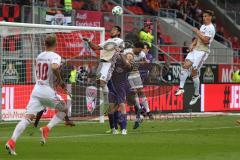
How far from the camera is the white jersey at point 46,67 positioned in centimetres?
1481

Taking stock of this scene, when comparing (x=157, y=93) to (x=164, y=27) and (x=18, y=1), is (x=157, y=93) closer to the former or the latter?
(x=18, y=1)

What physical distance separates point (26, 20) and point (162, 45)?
8.53 meters

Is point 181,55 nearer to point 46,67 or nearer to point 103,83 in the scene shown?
point 103,83

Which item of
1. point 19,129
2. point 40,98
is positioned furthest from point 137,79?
point 19,129

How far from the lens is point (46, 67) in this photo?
14859 millimetres

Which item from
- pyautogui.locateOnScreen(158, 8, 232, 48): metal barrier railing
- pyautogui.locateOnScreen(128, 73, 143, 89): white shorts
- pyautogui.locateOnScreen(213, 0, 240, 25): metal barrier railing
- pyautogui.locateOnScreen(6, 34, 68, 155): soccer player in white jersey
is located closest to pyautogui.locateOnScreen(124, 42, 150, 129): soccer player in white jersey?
pyautogui.locateOnScreen(128, 73, 143, 89): white shorts

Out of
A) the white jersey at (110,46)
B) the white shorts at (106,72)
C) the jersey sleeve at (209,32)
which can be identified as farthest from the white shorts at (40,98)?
the jersey sleeve at (209,32)

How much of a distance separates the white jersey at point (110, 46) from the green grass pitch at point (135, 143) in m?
2.02

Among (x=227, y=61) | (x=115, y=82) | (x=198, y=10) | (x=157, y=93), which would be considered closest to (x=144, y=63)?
(x=157, y=93)

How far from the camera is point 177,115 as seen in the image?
29.3 m

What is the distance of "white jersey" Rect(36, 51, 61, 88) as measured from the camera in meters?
14.8

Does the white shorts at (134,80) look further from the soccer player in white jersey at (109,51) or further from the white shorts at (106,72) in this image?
the white shorts at (106,72)

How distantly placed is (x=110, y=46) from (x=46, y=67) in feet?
17.7

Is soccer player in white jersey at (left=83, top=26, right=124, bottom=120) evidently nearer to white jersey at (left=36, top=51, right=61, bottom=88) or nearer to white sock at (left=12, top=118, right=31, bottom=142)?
white jersey at (left=36, top=51, right=61, bottom=88)
